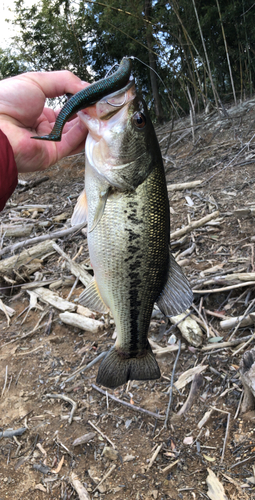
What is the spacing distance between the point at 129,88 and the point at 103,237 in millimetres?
704

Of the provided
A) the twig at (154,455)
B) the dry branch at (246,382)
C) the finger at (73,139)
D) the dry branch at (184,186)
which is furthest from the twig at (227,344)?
the dry branch at (184,186)

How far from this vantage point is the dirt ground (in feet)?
7.93

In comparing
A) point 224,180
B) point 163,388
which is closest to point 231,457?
point 163,388

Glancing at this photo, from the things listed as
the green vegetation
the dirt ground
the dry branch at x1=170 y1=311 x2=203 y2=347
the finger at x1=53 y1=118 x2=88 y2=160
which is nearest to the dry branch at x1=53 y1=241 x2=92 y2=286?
the dirt ground

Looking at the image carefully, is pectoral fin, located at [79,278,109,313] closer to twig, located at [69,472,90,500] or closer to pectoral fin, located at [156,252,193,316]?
pectoral fin, located at [156,252,193,316]

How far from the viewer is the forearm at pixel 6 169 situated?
1.86 m

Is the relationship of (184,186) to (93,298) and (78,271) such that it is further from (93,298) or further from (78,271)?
(93,298)

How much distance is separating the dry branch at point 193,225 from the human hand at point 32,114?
7.82 ft

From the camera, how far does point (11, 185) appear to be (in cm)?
199

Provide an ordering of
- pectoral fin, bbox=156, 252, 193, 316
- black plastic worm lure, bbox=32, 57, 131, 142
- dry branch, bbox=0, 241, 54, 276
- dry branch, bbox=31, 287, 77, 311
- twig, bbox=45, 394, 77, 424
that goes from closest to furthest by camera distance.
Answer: black plastic worm lure, bbox=32, 57, 131, 142 < pectoral fin, bbox=156, 252, 193, 316 < twig, bbox=45, 394, 77, 424 < dry branch, bbox=31, 287, 77, 311 < dry branch, bbox=0, 241, 54, 276

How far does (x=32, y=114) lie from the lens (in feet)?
7.16

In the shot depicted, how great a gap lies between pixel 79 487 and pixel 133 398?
775mm

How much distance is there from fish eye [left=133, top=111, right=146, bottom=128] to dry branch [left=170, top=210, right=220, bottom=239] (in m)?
2.85

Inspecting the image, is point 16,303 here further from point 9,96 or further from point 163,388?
point 9,96
